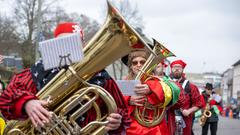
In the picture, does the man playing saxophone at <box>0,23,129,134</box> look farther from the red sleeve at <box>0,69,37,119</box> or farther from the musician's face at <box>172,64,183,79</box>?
the musician's face at <box>172,64,183,79</box>

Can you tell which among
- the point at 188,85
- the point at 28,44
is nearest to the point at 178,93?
the point at 188,85

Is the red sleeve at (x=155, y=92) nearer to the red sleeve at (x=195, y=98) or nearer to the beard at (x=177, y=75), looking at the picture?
the red sleeve at (x=195, y=98)

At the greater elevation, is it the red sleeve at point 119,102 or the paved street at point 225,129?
the red sleeve at point 119,102

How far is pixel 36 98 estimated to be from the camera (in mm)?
2820

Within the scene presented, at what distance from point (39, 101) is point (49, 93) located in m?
0.10

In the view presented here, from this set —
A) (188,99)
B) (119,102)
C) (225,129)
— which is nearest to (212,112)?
(188,99)

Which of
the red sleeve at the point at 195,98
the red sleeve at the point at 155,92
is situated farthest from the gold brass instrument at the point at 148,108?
the red sleeve at the point at 195,98

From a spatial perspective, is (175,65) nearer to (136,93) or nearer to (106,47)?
(136,93)

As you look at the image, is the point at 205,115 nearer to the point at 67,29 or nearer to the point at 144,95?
the point at 144,95

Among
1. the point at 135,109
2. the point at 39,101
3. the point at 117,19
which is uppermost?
the point at 117,19

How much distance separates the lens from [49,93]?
9.26ft

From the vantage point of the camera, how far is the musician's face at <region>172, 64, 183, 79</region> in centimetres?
753

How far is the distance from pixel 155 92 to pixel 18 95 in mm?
1689

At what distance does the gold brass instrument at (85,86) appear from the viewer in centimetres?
275
